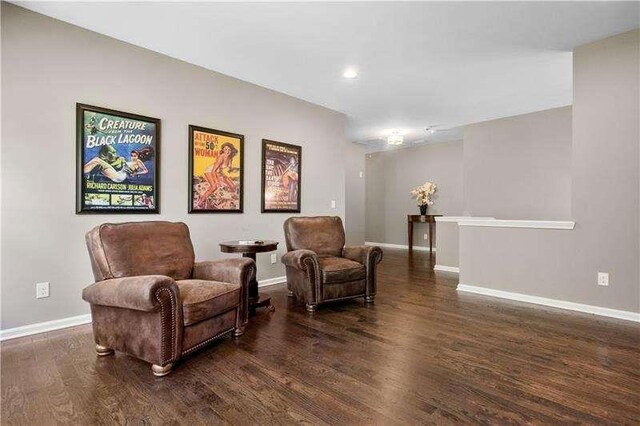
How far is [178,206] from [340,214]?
267cm

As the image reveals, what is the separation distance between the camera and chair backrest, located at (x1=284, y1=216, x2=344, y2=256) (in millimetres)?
3773

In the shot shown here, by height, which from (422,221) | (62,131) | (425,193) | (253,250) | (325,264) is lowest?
(325,264)

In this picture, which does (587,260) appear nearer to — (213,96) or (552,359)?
(552,359)

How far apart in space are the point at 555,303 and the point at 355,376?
2713 millimetres

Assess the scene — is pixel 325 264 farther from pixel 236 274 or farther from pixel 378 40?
pixel 378 40

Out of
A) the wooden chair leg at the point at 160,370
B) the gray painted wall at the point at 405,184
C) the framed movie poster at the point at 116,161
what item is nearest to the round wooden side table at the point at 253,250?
the framed movie poster at the point at 116,161

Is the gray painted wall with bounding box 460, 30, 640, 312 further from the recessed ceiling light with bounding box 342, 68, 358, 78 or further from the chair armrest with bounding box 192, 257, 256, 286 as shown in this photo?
the chair armrest with bounding box 192, 257, 256, 286

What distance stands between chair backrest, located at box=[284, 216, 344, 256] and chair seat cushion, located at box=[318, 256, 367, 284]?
305mm

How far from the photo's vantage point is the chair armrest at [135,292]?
6.19 ft

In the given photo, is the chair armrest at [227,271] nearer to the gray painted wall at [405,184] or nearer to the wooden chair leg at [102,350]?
the wooden chair leg at [102,350]

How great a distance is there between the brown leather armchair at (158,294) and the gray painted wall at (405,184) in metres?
6.08

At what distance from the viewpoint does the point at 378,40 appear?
307 centimetres

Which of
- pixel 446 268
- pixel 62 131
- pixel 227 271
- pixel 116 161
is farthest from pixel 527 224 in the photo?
pixel 62 131

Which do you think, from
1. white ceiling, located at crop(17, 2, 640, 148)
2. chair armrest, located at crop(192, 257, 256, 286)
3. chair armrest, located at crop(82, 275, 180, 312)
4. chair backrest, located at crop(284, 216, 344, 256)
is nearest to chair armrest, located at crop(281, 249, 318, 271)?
chair backrest, located at crop(284, 216, 344, 256)
